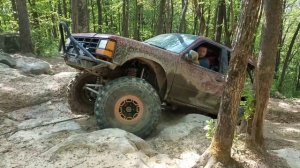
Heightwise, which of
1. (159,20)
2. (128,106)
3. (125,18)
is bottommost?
(125,18)

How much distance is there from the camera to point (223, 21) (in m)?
19.0

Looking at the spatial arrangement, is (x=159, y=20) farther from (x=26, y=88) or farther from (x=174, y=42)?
(x=174, y=42)

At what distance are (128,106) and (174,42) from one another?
5.71 feet

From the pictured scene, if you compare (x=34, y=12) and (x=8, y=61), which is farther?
(x=34, y=12)

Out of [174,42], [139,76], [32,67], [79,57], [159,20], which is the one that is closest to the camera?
[79,57]

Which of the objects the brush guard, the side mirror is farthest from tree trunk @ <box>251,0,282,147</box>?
the brush guard

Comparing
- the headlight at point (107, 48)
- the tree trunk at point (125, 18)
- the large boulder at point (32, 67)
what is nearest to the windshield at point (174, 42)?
the headlight at point (107, 48)

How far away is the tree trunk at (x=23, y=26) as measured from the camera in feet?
49.6

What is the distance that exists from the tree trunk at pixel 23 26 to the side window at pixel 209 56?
10314 mm

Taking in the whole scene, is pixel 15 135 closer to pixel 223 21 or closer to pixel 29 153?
pixel 29 153

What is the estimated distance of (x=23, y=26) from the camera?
50.2 feet

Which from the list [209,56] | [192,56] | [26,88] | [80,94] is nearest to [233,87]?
[192,56]

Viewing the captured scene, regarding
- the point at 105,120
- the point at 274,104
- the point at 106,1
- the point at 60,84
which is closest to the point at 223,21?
the point at 274,104

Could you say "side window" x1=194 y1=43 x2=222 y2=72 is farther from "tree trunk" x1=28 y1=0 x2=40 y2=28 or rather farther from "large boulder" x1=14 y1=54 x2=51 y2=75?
"tree trunk" x1=28 y1=0 x2=40 y2=28
